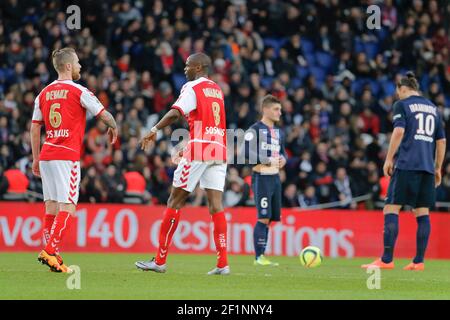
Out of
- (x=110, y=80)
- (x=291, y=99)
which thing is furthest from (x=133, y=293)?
(x=291, y=99)

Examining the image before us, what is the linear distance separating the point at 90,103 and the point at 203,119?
50.0 inches

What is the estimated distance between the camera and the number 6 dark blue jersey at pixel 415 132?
13016mm

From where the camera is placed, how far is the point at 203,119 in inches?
435

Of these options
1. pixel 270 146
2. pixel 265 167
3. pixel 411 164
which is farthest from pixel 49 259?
pixel 411 164

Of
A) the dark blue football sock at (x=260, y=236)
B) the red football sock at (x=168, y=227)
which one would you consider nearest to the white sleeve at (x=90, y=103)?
the red football sock at (x=168, y=227)

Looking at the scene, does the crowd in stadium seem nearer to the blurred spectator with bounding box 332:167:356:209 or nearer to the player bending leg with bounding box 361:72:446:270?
the blurred spectator with bounding box 332:167:356:209

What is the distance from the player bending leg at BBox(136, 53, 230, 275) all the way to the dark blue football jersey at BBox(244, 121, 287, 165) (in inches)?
119

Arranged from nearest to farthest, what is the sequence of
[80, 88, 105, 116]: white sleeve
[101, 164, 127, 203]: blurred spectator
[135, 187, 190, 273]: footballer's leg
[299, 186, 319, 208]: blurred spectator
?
[80, 88, 105, 116]: white sleeve → [135, 187, 190, 273]: footballer's leg → [101, 164, 127, 203]: blurred spectator → [299, 186, 319, 208]: blurred spectator

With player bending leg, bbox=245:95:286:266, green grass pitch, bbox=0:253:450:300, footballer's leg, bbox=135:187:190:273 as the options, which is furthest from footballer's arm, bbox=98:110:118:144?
player bending leg, bbox=245:95:286:266

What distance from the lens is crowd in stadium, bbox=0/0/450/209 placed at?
19953 millimetres

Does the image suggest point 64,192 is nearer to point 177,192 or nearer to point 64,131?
point 64,131

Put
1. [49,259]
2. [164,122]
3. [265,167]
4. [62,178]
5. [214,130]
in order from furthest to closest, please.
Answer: [265,167]
[214,130]
[62,178]
[164,122]
[49,259]

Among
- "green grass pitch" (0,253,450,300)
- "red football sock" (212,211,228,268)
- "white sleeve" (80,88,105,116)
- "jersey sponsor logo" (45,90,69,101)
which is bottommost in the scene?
"green grass pitch" (0,253,450,300)

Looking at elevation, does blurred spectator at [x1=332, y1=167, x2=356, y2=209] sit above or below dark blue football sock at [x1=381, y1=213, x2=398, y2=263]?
above
